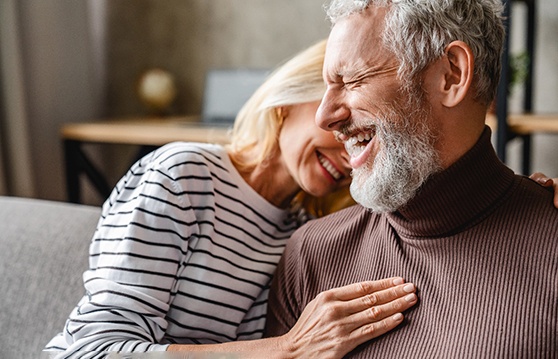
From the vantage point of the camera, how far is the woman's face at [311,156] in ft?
4.66

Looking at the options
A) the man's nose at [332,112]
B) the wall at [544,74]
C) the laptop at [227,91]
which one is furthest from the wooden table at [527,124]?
the man's nose at [332,112]

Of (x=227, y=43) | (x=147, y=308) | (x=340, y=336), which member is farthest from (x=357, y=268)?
(x=227, y=43)

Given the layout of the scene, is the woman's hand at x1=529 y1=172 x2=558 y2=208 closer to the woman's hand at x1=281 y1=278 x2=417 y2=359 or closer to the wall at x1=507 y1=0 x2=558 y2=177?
the woman's hand at x1=281 y1=278 x2=417 y2=359

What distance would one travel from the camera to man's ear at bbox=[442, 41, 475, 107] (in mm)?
1097

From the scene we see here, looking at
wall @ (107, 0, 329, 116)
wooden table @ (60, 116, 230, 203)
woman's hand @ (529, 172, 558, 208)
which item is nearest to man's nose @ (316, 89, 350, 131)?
woman's hand @ (529, 172, 558, 208)

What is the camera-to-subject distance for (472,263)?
1113 millimetres

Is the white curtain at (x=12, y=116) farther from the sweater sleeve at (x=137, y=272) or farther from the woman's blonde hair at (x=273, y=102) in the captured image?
the sweater sleeve at (x=137, y=272)

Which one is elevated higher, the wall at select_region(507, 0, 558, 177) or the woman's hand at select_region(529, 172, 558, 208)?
the woman's hand at select_region(529, 172, 558, 208)

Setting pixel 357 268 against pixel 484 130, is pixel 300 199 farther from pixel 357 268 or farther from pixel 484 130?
pixel 484 130

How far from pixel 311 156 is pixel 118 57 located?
89.2 inches

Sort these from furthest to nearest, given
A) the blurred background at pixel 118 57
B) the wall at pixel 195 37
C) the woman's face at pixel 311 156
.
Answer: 1. the wall at pixel 195 37
2. the blurred background at pixel 118 57
3. the woman's face at pixel 311 156

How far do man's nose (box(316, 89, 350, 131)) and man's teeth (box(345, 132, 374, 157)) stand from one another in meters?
0.03

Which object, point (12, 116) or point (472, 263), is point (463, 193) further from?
point (12, 116)

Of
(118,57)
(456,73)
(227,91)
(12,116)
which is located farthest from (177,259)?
(118,57)
